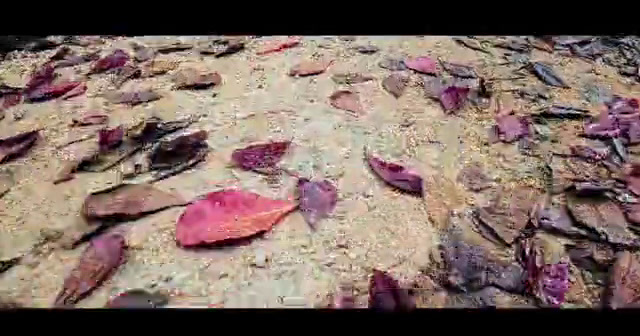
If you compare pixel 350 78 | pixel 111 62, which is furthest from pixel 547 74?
Answer: pixel 111 62

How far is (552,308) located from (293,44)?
950 millimetres

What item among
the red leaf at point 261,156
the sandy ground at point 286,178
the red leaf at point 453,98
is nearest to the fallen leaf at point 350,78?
the sandy ground at point 286,178

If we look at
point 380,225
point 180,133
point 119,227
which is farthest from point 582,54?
point 119,227

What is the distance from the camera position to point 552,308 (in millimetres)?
722

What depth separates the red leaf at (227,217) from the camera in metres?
0.83

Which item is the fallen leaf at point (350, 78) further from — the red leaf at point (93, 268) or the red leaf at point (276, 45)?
the red leaf at point (93, 268)

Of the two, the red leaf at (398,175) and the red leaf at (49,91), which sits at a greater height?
the red leaf at (49,91)

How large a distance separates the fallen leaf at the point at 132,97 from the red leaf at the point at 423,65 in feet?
1.90

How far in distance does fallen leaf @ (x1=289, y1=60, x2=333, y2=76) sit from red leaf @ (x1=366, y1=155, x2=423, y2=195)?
383mm

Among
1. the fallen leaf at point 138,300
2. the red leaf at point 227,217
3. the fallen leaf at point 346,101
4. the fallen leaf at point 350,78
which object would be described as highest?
the fallen leaf at point 350,78

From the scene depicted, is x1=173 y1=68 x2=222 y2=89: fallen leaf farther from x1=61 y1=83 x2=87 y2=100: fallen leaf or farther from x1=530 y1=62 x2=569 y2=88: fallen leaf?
x1=530 y1=62 x2=569 y2=88: fallen leaf

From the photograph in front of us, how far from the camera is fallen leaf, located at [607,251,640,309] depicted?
728 mm

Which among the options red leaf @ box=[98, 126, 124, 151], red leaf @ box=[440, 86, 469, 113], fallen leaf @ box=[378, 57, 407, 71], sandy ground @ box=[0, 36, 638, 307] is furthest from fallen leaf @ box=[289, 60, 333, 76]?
red leaf @ box=[98, 126, 124, 151]
